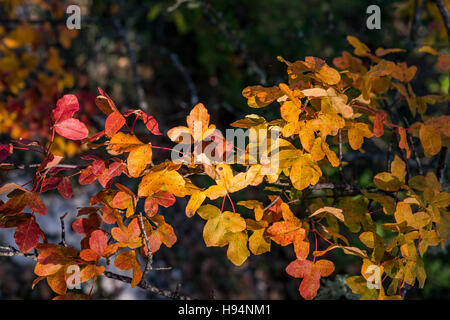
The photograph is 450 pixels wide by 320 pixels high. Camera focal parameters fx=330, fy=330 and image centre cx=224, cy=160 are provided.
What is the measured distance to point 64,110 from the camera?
63cm

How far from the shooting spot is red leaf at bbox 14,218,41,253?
1.99 ft

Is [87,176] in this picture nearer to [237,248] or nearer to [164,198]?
[164,198]

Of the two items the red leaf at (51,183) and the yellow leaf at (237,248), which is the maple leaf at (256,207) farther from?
the red leaf at (51,183)

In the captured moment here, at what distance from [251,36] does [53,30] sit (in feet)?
4.17

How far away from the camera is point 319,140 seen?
1.97ft

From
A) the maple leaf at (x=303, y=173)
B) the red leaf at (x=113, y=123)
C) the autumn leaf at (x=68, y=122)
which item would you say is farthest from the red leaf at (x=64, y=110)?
the maple leaf at (x=303, y=173)

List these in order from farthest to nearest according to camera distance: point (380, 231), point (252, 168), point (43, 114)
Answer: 1. point (43, 114)
2. point (380, 231)
3. point (252, 168)

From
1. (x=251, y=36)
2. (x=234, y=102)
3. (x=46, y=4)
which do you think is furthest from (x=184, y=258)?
(x=46, y=4)

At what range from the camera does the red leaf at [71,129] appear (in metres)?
0.61

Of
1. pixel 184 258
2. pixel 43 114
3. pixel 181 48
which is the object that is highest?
pixel 181 48

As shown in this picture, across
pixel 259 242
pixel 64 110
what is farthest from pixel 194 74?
pixel 259 242

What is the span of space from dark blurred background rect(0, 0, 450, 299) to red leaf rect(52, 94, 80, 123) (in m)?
0.50

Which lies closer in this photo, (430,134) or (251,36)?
(430,134)

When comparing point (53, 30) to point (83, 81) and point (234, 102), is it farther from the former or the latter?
point (234, 102)
